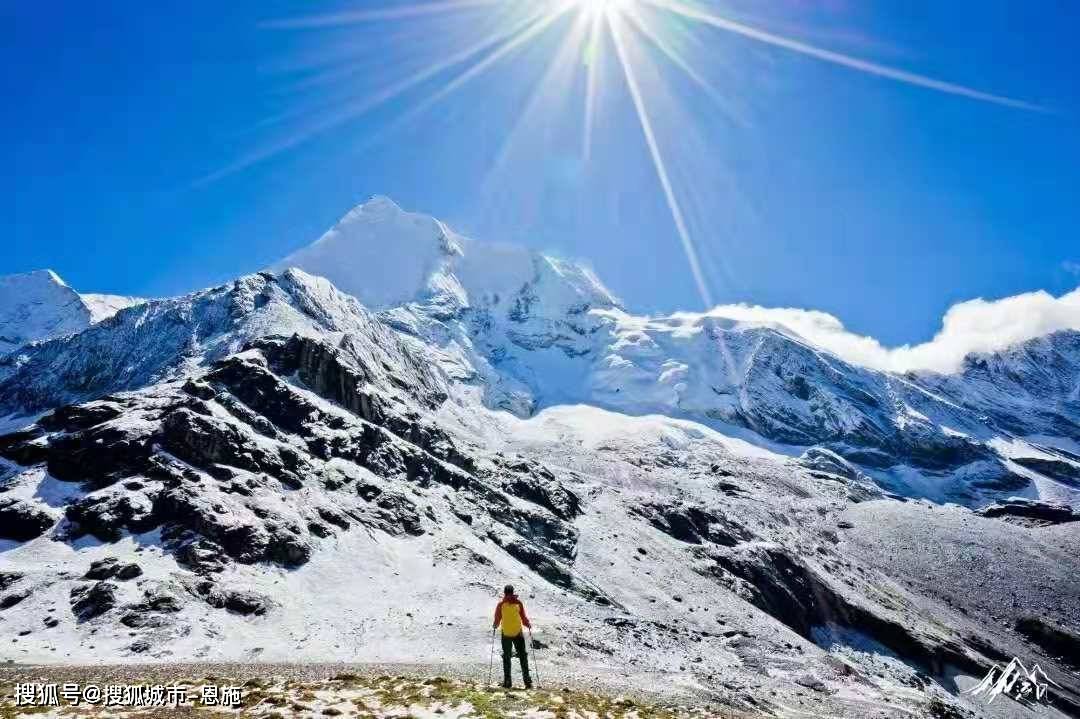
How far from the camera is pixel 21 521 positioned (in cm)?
4744

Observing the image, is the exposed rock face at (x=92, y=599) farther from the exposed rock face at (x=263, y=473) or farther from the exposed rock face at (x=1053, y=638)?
the exposed rock face at (x=1053, y=638)

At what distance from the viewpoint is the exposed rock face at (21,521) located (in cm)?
4672

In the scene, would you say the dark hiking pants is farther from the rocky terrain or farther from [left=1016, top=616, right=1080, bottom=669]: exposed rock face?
[left=1016, top=616, right=1080, bottom=669]: exposed rock face

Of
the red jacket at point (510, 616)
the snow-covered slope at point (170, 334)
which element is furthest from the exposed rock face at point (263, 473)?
the snow-covered slope at point (170, 334)

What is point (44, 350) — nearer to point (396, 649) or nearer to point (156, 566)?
point (156, 566)

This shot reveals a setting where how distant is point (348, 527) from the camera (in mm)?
59688

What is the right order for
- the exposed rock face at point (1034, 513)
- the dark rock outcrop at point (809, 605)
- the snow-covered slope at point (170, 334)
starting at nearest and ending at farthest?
the dark rock outcrop at point (809, 605) < the snow-covered slope at point (170, 334) < the exposed rock face at point (1034, 513)

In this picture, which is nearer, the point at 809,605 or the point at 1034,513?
the point at 809,605

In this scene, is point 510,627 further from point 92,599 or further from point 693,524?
point 693,524

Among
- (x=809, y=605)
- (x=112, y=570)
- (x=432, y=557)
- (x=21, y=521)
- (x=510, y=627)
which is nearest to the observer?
(x=510, y=627)

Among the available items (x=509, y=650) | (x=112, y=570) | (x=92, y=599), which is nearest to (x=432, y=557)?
(x=112, y=570)

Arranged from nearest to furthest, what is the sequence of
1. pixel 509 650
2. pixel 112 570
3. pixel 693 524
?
pixel 509 650 → pixel 112 570 → pixel 693 524

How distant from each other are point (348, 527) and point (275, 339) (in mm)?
40909

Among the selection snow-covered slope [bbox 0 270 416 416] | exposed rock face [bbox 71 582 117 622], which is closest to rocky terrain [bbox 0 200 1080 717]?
exposed rock face [bbox 71 582 117 622]
